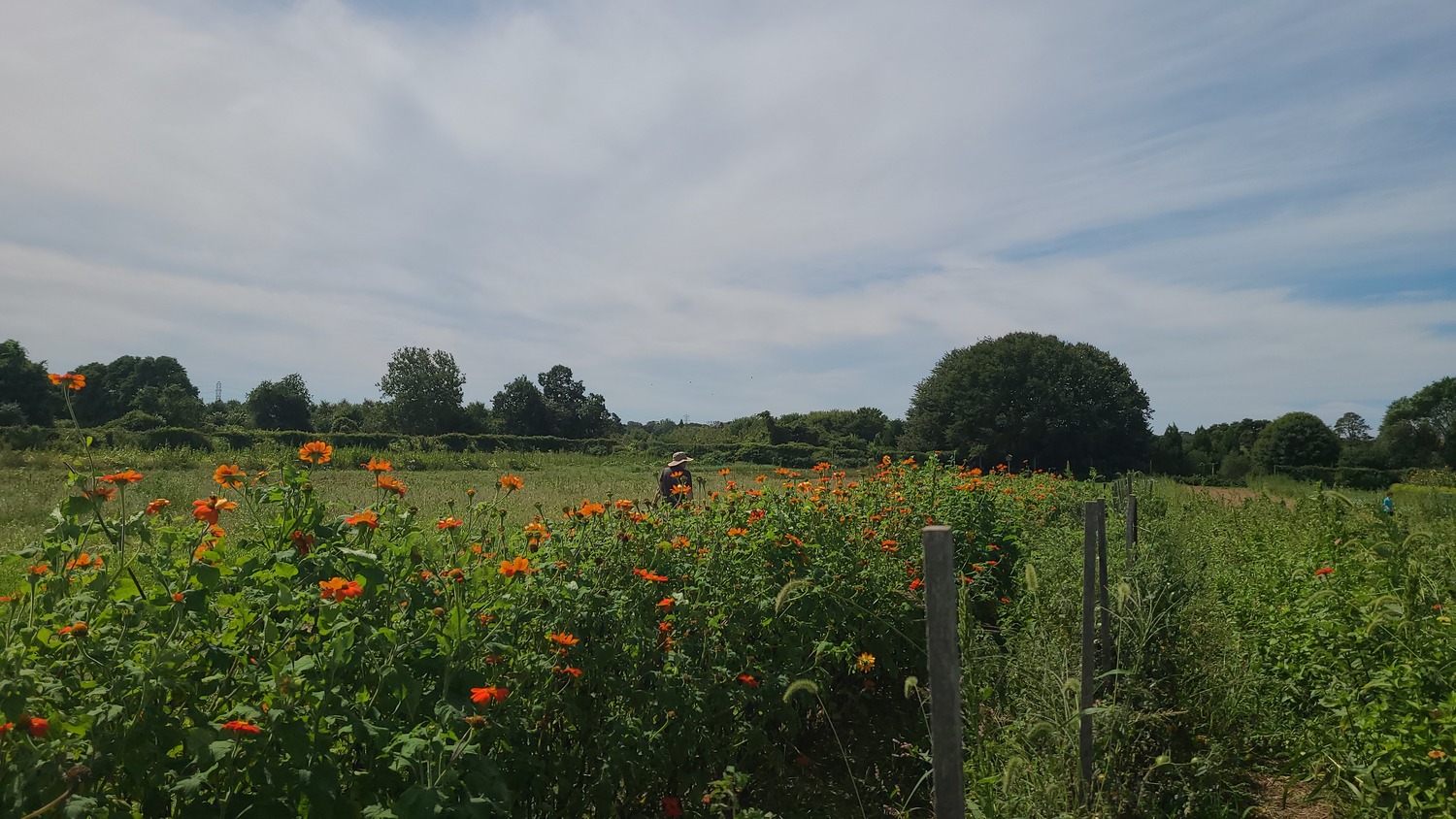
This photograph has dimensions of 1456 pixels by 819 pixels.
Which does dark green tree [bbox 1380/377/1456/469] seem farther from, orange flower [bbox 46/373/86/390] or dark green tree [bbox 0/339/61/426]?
dark green tree [bbox 0/339/61/426]

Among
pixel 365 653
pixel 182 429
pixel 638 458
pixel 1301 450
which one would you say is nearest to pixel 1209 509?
pixel 365 653

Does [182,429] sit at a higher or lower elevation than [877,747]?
higher

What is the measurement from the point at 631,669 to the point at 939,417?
4228 cm

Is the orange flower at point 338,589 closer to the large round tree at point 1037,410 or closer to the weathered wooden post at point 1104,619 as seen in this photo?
the weathered wooden post at point 1104,619

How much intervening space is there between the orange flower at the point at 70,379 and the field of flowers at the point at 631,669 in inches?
13.7

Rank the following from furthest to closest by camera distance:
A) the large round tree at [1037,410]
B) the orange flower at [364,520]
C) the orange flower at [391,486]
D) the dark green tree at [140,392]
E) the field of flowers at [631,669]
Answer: the dark green tree at [140,392]
the large round tree at [1037,410]
the orange flower at [391,486]
the orange flower at [364,520]
the field of flowers at [631,669]

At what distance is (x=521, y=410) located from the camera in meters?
63.4

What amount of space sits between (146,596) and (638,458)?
39.4 metres

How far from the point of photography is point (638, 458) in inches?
1626

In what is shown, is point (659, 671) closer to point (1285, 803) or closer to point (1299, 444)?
point (1285, 803)

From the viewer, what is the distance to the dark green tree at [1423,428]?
50.9m

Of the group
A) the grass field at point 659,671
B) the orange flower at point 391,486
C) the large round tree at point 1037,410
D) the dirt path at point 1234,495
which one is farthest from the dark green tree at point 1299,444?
the orange flower at point 391,486

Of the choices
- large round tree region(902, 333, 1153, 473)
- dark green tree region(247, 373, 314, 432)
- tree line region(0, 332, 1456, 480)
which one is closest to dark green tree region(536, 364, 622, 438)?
tree line region(0, 332, 1456, 480)

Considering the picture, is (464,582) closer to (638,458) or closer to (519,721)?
(519,721)
